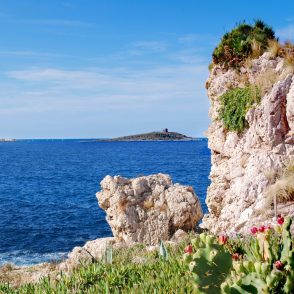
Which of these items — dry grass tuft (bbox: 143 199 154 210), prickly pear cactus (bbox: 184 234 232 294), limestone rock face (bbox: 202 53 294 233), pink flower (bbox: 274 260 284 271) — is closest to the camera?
pink flower (bbox: 274 260 284 271)

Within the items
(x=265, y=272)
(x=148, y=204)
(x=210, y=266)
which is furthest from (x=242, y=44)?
(x=265, y=272)

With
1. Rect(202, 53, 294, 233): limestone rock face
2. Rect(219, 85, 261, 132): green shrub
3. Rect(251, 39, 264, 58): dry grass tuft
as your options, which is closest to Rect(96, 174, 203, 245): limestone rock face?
Rect(202, 53, 294, 233): limestone rock face

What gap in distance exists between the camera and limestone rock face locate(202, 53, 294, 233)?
615 inches

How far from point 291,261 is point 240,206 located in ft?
34.4

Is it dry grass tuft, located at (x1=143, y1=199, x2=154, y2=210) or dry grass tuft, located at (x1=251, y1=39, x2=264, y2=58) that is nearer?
dry grass tuft, located at (x1=143, y1=199, x2=154, y2=210)

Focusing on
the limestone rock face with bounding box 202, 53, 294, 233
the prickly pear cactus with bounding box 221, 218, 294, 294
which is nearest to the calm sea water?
the limestone rock face with bounding box 202, 53, 294, 233

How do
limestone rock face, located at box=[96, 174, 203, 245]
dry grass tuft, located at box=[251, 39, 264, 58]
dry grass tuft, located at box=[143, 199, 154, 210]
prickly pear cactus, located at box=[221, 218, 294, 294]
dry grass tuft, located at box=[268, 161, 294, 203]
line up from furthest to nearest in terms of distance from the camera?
1. dry grass tuft, located at box=[251, 39, 264, 58]
2. dry grass tuft, located at box=[143, 199, 154, 210]
3. limestone rock face, located at box=[96, 174, 203, 245]
4. dry grass tuft, located at box=[268, 161, 294, 203]
5. prickly pear cactus, located at box=[221, 218, 294, 294]

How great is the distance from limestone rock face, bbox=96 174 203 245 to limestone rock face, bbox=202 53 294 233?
989 millimetres

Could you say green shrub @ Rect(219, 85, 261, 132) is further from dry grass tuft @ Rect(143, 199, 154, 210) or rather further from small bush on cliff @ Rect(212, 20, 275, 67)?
dry grass tuft @ Rect(143, 199, 154, 210)

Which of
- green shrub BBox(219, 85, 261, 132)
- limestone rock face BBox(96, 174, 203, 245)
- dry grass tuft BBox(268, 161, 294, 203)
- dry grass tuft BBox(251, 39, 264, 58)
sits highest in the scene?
dry grass tuft BBox(251, 39, 264, 58)

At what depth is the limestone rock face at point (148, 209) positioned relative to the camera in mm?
18594

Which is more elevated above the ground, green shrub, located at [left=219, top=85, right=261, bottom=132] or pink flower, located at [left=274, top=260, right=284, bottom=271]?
green shrub, located at [left=219, top=85, right=261, bottom=132]

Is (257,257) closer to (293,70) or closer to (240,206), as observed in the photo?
(240,206)

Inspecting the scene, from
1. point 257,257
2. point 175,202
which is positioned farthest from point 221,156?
point 257,257
